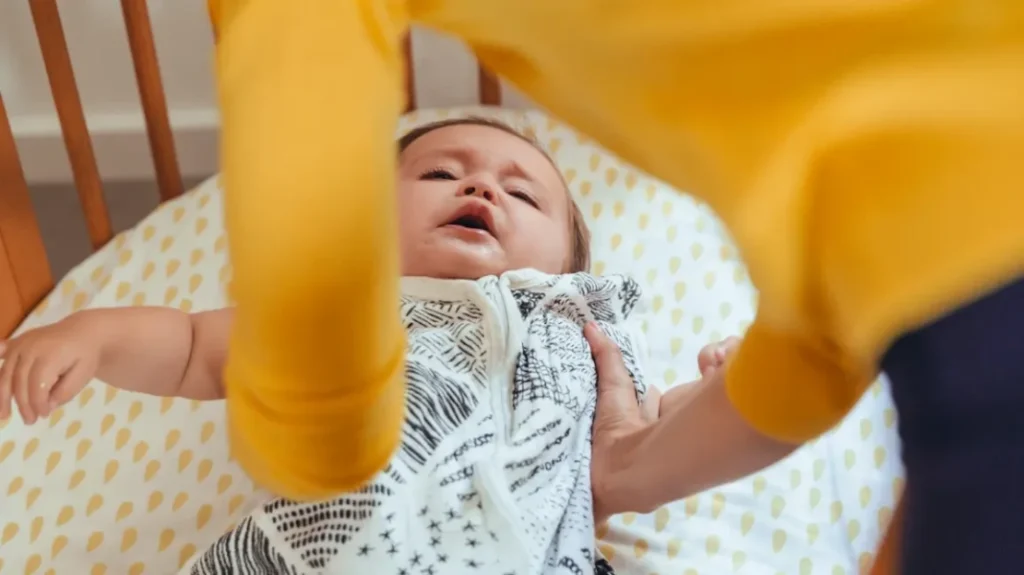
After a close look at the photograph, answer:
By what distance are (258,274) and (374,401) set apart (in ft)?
0.23

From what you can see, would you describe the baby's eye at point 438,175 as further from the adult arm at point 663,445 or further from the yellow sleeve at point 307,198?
the yellow sleeve at point 307,198

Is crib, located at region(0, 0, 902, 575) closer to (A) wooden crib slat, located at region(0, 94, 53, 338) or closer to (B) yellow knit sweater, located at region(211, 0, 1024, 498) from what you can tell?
(A) wooden crib slat, located at region(0, 94, 53, 338)

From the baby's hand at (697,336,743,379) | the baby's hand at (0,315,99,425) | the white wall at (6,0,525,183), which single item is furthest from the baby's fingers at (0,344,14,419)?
the white wall at (6,0,525,183)

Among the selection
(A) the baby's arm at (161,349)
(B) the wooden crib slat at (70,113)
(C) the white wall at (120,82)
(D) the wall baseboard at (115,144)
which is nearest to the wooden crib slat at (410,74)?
(C) the white wall at (120,82)

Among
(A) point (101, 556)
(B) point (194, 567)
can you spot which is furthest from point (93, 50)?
(B) point (194, 567)

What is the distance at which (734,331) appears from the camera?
3.29 feet

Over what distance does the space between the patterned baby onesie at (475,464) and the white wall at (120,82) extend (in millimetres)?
535

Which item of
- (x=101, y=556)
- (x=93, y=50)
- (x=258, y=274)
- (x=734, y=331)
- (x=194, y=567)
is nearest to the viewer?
(x=258, y=274)

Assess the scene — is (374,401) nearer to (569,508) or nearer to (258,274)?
(258,274)

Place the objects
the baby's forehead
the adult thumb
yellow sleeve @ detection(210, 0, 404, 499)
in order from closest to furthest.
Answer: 1. yellow sleeve @ detection(210, 0, 404, 499)
2. the adult thumb
3. the baby's forehead

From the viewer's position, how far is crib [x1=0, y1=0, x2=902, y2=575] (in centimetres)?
81

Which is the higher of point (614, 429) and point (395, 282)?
point (395, 282)

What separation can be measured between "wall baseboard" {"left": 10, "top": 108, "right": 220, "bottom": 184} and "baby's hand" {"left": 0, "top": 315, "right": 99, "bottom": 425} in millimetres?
655

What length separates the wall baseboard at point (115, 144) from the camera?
1.30 m
